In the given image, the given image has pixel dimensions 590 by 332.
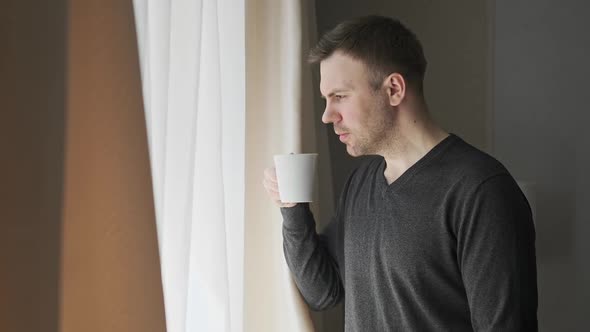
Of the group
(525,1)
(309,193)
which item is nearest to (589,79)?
(525,1)

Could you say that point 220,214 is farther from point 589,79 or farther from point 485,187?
point 589,79

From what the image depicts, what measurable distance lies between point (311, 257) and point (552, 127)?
96cm

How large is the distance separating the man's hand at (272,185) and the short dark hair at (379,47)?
0.92 ft

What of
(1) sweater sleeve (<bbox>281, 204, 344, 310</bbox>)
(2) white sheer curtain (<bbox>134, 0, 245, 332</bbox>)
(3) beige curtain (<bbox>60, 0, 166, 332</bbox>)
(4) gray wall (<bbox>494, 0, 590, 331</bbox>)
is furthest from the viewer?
(4) gray wall (<bbox>494, 0, 590, 331</bbox>)

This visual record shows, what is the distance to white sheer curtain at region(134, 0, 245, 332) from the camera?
107 centimetres

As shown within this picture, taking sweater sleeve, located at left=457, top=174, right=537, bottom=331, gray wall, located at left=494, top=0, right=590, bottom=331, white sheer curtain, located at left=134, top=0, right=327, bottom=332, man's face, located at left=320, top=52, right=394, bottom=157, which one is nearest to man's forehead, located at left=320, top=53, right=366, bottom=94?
man's face, located at left=320, top=52, right=394, bottom=157

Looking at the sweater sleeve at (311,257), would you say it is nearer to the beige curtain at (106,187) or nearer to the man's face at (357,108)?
the man's face at (357,108)

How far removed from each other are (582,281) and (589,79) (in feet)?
2.01

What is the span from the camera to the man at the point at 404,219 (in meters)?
1.17

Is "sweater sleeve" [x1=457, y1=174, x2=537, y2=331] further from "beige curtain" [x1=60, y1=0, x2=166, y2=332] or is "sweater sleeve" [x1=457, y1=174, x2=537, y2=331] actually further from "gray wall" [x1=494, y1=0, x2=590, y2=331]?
"gray wall" [x1=494, y1=0, x2=590, y2=331]

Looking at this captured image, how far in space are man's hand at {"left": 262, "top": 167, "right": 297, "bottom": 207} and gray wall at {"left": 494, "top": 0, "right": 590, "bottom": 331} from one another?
3.04 feet

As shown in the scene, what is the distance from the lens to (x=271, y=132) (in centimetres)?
148

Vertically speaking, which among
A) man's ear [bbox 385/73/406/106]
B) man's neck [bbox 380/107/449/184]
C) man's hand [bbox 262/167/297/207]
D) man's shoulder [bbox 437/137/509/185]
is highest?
man's ear [bbox 385/73/406/106]

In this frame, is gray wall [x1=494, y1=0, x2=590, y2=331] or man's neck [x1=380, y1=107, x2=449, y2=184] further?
gray wall [x1=494, y1=0, x2=590, y2=331]
